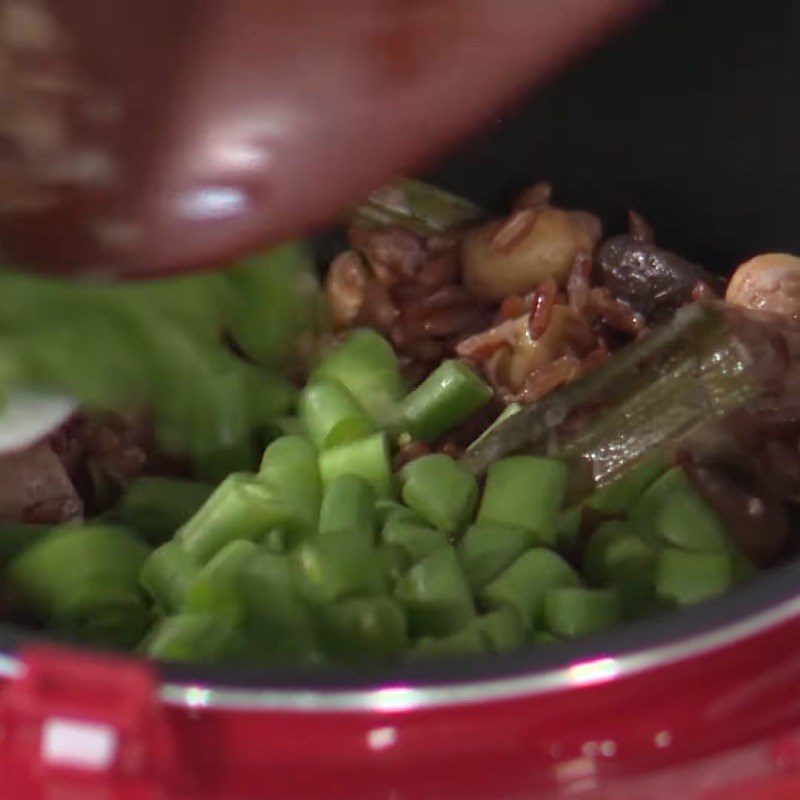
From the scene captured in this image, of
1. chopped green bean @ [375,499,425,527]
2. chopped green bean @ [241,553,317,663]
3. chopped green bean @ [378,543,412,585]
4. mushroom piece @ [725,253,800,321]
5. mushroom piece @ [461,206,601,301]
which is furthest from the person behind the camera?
mushroom piece @ [461,206,601,301]

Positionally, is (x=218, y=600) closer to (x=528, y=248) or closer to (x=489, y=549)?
(x=489, y=549)

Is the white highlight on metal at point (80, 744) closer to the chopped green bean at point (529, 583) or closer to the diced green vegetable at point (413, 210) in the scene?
the chopped green bean at point (529, 583)

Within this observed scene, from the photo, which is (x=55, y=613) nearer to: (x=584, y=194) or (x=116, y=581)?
(x=116, y=581)

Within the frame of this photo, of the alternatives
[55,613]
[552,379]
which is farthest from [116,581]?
[552,379]

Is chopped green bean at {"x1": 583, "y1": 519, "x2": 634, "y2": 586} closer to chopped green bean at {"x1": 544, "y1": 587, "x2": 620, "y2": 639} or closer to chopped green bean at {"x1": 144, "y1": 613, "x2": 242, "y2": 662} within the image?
chopped green bean at {"x1": 544, "y1": 587, "x2": 620, "y2": 639}

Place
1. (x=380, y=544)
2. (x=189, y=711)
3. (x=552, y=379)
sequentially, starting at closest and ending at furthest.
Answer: (x=189, y=711) < (x=380, y=544) < (x=552, y=379)

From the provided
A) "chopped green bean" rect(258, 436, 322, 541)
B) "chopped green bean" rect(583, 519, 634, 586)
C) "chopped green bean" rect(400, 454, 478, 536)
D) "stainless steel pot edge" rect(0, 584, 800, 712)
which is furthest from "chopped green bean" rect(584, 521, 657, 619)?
"stainless steel pot edge" rect(0, 584, 800, 712)
